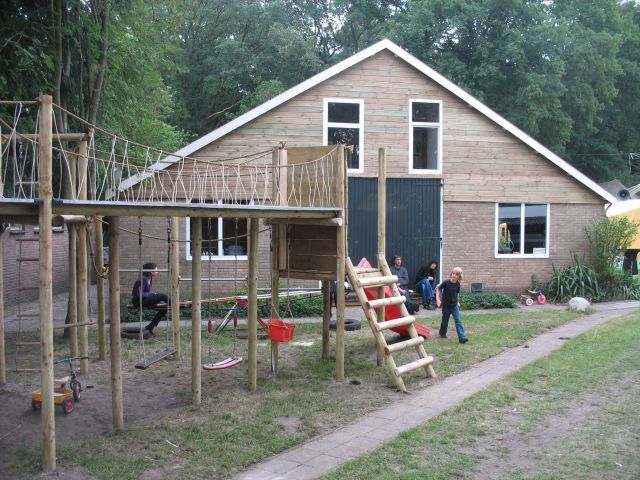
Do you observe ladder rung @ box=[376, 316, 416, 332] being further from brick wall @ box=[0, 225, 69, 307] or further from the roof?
brick wall @ box=[0, 225, 69, 307]

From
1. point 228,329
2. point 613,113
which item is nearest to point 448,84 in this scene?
point 228,329

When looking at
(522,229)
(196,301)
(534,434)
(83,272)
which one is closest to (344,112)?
(522,229)

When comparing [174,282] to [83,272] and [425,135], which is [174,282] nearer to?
[83,272]

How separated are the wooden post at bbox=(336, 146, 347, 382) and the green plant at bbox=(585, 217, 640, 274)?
12.1 m

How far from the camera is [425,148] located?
18453 mm

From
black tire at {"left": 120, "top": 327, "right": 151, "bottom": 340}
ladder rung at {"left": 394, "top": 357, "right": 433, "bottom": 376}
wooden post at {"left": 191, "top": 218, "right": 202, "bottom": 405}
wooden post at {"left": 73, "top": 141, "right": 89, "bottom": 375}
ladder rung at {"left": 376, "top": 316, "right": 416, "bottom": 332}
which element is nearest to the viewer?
wooden post at {"left": 191, "top": 218, "right": 202, "bottom": 405}

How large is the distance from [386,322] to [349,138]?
955 centimetres

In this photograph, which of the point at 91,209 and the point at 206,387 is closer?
the point at 91,209

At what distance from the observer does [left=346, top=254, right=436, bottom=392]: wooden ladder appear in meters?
9.09

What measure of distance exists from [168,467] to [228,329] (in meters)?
7.76

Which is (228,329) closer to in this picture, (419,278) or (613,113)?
(419,278)

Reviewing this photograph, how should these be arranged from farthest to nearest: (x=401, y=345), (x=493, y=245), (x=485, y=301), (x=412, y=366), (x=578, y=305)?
(x=493, y=245) → (x=485, y=301) → (x=578, y=305) → (x=401, y=345) → (x=412, y=366)

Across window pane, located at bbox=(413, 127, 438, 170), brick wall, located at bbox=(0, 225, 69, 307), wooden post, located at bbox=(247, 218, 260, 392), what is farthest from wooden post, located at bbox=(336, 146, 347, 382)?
brick wall, located at bbox=(0, 225, 69, 307)

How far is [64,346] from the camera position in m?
11.8
